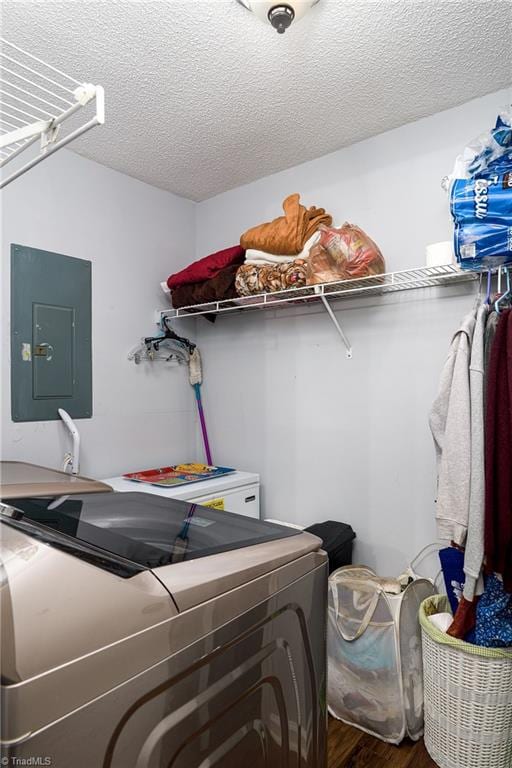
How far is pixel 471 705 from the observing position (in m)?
1.57

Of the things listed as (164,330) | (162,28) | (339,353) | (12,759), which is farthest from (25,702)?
(164,330)

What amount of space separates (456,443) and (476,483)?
0.14 metres

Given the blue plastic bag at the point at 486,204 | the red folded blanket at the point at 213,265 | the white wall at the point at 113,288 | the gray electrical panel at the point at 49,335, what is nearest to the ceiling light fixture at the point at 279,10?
the blue plastic bag at the point at 486,204

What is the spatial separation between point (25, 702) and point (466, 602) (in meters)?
1.56

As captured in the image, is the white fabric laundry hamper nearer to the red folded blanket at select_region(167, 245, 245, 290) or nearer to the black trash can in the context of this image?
the black trash can

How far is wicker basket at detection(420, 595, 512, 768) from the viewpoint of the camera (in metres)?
1.55

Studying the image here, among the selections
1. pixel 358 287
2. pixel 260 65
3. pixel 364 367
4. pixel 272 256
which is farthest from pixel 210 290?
pixel 260 65

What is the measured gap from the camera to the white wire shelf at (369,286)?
1.87 meters

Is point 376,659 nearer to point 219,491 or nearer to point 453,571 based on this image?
point 453,571

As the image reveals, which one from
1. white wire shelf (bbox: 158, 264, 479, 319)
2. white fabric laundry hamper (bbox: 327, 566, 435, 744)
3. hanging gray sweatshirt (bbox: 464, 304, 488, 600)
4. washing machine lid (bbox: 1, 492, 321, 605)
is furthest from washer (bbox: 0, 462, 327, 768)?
white wire shelf (bbox: 158, 264, 479, 319)

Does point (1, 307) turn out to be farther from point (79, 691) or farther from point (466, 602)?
point (466, 602)

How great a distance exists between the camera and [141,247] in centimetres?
272

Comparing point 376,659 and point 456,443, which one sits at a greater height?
point 456,443

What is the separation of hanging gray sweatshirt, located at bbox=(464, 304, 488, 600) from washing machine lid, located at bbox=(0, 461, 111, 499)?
116 cm
